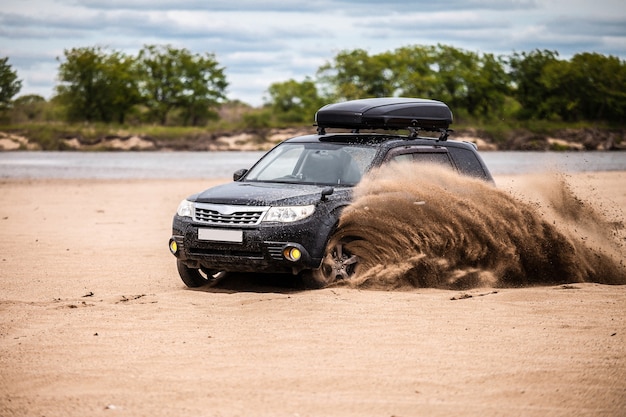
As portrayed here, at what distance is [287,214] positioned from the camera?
9.59 metres

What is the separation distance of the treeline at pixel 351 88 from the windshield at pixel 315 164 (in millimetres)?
66654

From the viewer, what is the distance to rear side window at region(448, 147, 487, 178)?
1138 cm

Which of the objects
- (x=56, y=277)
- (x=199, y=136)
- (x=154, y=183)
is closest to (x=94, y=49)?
(x=199, y=136)

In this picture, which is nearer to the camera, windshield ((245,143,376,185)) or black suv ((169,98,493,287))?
black suv ((169,98,493,287))

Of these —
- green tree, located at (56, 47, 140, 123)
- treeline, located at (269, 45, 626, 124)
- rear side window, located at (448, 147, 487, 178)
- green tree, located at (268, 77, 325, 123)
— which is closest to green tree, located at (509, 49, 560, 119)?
treeline, located at (269, 45, 626, 124)

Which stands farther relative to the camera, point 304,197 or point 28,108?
point 28,108

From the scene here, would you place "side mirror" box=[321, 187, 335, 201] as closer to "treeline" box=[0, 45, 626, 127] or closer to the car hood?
the car hood

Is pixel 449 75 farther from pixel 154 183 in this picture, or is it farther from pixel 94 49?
pixel 154 183

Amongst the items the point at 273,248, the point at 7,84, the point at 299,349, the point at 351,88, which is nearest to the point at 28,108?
the point at 7,84

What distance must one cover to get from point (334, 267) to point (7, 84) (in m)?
84.4

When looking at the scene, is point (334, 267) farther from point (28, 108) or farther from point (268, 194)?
point (28, 108)

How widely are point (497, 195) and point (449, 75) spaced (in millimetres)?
75636

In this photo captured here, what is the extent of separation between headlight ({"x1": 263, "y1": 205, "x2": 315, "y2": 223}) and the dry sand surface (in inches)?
29.1

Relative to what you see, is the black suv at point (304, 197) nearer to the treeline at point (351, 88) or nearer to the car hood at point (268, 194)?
the car hood at point (268, 194)
